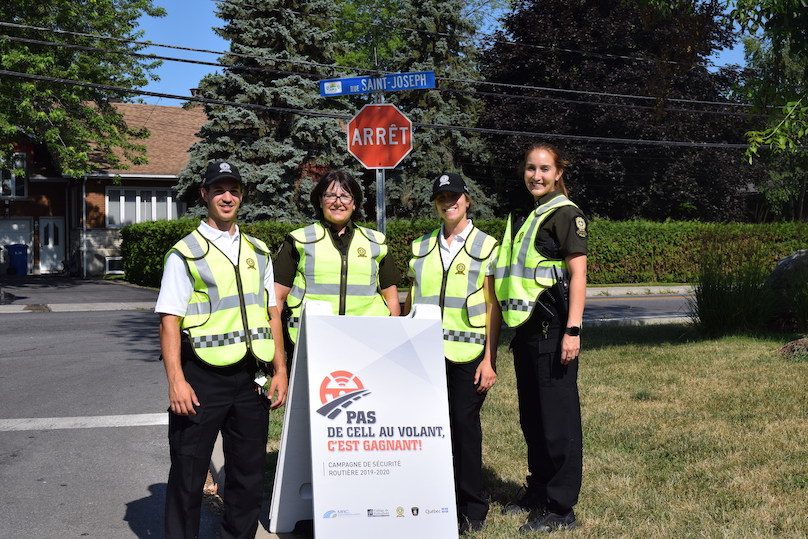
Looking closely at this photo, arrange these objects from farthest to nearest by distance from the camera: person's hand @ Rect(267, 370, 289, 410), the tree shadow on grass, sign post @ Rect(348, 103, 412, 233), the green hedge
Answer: the green hedge → sign post @ Rect(348, 103, 412, 233) → the tree shadow on grass → person's hand @ Rect(267, 370, 289, 410)

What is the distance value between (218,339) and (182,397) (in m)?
0.31

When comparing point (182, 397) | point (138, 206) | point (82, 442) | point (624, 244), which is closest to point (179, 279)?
point (182, 397)

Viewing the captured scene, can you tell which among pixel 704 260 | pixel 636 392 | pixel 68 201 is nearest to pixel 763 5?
pixel 704 260

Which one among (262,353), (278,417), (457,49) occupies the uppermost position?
(457,49)

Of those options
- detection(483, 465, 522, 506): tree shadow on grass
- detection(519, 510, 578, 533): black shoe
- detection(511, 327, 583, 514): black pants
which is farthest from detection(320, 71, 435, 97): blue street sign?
detection(519, 510, 578, 533): black shoe

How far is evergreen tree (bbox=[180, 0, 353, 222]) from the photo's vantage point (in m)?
26.7

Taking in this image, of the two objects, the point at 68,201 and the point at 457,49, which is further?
the point at 68,201

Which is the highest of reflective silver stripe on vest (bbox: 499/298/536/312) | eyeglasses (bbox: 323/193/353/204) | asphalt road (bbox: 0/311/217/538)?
eyeglasses (bbox: 323/193/353/204)

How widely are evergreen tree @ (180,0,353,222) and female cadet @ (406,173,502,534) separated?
21882 millimetres

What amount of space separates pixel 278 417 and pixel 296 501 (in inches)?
124

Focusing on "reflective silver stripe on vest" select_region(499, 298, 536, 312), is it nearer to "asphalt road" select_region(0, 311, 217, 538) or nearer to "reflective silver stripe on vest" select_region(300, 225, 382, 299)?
"reflective silver stripe on vest" select_region(300, 225, 382, 299)

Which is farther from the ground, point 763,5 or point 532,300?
point 763,5

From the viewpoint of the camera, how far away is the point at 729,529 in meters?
4.58

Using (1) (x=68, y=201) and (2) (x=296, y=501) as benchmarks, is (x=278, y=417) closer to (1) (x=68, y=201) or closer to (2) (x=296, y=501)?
(2) (x=296, y=501)
